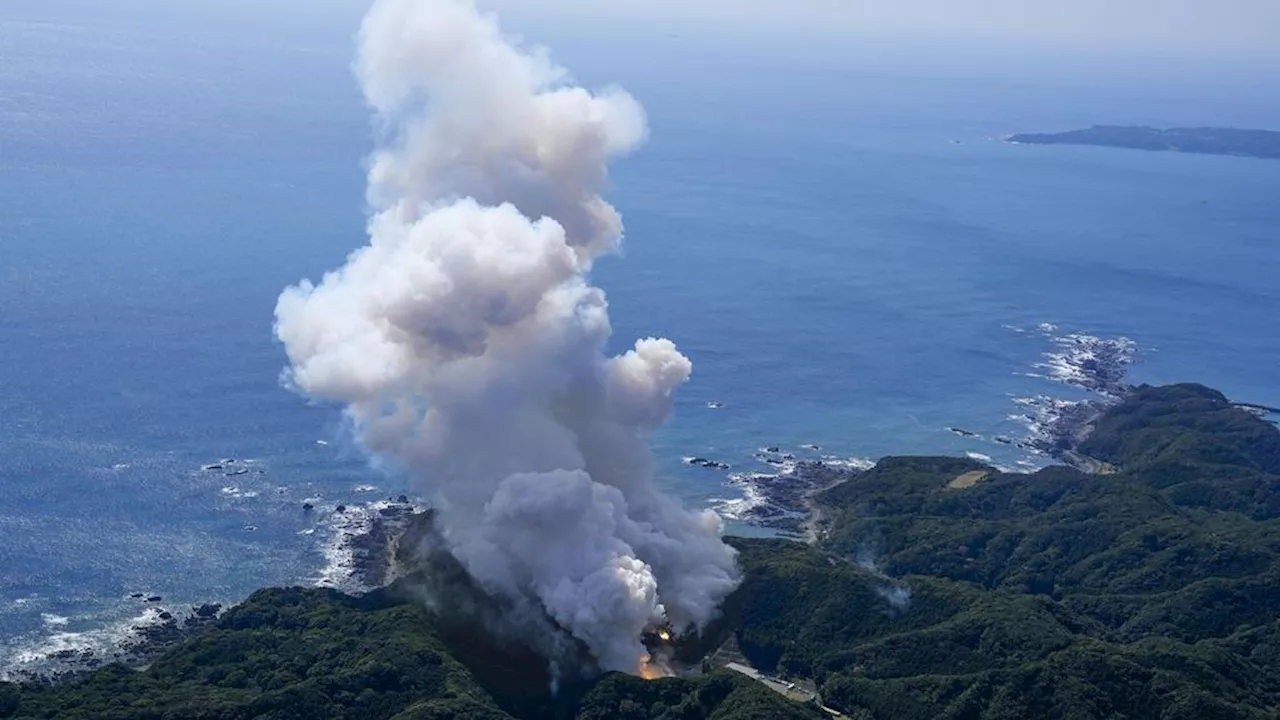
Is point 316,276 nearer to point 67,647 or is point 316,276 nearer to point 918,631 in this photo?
point 67,647


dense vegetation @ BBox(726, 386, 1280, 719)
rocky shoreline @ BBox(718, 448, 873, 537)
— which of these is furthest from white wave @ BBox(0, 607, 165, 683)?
rocky shoreline @ BBox(718, 448, 873, 537)

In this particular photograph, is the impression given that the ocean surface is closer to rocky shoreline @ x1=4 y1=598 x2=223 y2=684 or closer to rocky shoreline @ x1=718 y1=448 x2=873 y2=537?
rocky shoreline @ x1=4 y1=598 x2=223 y2=684

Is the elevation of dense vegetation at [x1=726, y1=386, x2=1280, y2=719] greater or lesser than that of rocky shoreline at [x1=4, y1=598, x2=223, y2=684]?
greater

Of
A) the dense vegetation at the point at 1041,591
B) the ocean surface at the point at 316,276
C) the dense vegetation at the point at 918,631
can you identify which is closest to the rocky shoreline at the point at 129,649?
the ocean surface at the point at 316,276

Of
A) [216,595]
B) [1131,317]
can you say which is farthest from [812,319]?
[216,595]

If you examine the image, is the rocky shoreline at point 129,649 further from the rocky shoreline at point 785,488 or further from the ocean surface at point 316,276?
the rocky shoreline at point 785,488

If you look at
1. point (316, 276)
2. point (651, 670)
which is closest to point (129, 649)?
point (651, 670)
